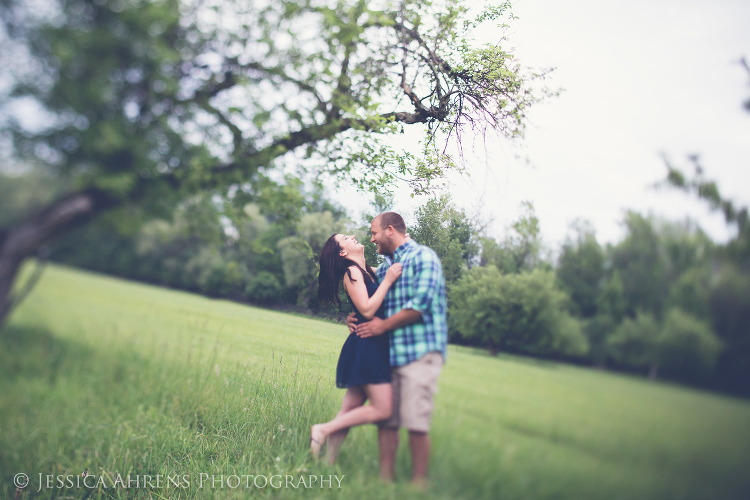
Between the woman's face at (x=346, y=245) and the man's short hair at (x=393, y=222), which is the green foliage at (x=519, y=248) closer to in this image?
the man's short hair at (x=393, y=222)

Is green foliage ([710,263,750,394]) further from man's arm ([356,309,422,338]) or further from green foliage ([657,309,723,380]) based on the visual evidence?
man's arm ([356,309,422,338])

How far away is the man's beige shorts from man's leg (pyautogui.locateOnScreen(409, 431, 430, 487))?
4 cm

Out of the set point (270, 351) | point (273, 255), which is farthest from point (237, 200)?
point (270, 351)

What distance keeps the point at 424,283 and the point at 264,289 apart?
2798mm

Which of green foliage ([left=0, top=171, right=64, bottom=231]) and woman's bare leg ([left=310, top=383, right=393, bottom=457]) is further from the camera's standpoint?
green foliage ([left=0, top=171, right=64, bottom=231])

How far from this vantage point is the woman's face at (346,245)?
293 centimetres

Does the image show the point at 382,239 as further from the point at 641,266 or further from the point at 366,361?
the point at 641,266

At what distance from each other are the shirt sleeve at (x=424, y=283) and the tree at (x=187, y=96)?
99cm

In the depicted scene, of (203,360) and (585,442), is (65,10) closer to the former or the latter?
(203,360)

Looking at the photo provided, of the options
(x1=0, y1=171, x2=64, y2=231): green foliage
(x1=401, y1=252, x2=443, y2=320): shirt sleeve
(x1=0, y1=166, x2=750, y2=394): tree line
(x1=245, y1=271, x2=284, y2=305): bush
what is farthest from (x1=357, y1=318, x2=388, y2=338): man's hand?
(x1=0, y1=171, x2=64, y2=231): green foliage

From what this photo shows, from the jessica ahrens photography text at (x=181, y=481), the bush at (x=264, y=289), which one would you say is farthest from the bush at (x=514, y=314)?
the bush at (x=264, y=289)

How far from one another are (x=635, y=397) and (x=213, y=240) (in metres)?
4.72

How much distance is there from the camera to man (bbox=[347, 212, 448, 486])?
2219 millimetres

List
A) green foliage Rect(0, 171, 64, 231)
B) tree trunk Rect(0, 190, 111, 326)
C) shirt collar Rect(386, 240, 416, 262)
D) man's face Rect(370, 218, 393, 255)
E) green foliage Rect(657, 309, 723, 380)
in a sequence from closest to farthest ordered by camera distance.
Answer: green foliage Rect(657, 309, 723, 380) < shirt collar Rect(386, 240, 416, 262) < man's face Rect(370, 218, 393, 255) < tree trunk Rect(0, 190, 111, 326) < green foliage Rect(0, 171, 64, 231)
